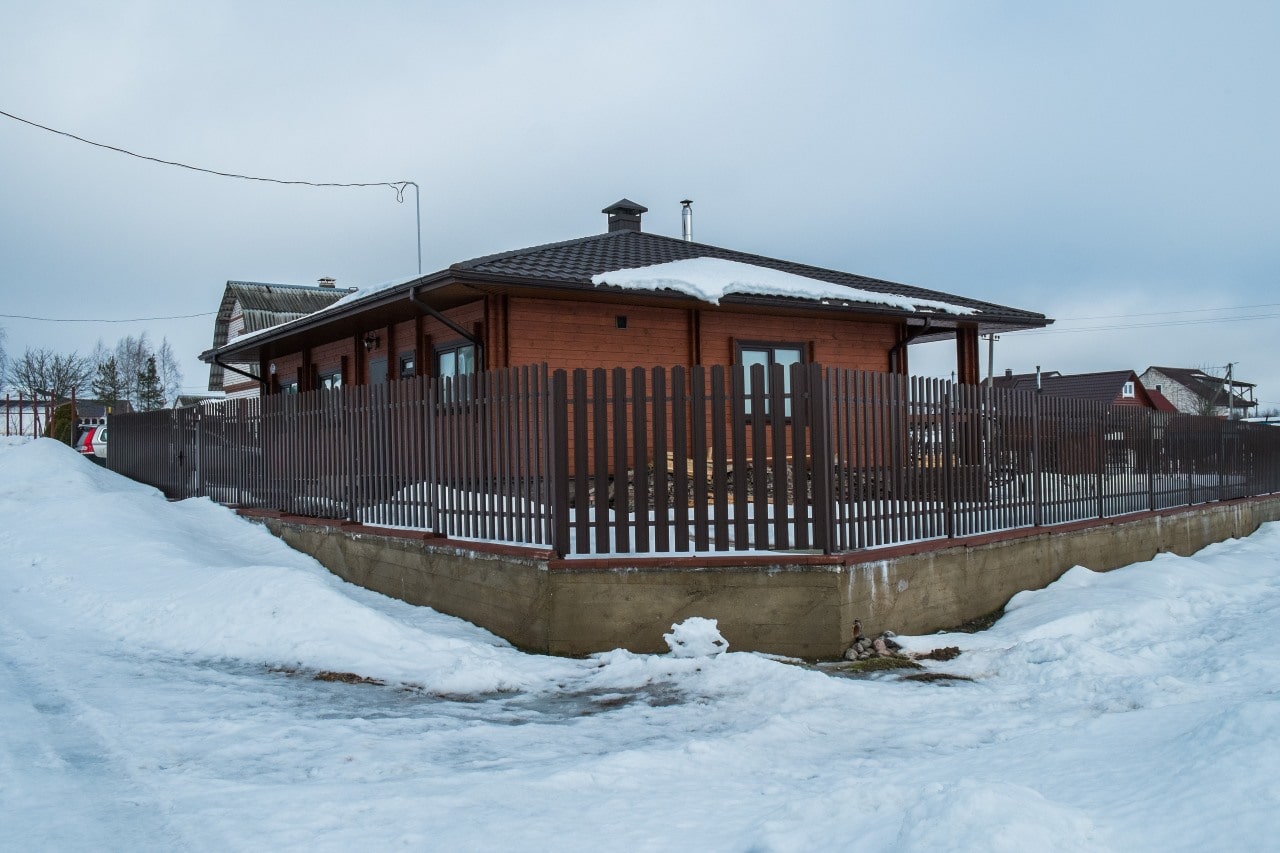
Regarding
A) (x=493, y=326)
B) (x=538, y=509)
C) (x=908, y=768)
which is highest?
(x=493, y=326)

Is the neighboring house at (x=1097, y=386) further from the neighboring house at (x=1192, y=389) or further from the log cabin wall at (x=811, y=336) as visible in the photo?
the log cabin wall at (x=811, y=336)

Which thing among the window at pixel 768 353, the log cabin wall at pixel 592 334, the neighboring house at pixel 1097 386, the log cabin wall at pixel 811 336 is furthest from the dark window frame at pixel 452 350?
the neighboring house at pixel 1097 386

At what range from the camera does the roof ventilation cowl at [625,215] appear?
60.8 ft

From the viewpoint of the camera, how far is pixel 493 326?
486 inches

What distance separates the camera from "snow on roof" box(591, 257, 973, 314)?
40.2ft

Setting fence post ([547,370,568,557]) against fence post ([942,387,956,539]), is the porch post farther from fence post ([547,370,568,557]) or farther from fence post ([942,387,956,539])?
fence post ([547,370,568,557])

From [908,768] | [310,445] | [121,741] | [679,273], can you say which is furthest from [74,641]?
[679,273]

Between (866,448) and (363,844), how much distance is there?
212 inches

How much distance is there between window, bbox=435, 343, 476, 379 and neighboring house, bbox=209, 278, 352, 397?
2257 centimetres

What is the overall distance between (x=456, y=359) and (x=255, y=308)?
25635 mm

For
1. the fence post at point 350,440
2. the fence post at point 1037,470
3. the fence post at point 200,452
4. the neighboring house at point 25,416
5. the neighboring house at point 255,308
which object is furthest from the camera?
the neighboring house at point 255,308

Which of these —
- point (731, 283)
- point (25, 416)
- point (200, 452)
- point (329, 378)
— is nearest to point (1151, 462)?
point (731, 283)

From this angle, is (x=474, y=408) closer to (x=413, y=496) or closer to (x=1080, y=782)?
(x=413, y=496)

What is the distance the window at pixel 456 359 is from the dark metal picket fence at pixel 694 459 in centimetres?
233
